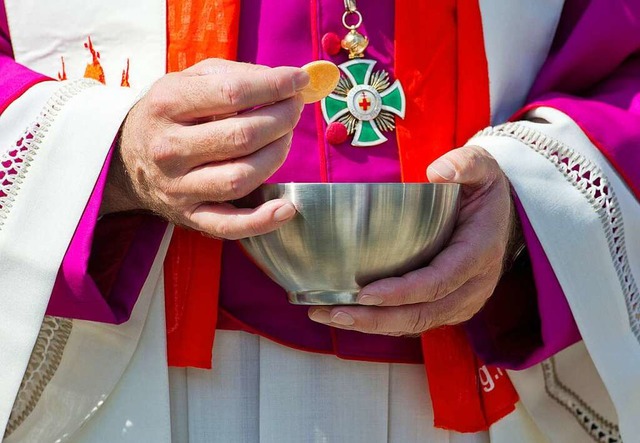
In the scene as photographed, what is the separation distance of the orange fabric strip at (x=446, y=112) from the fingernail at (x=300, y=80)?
1.29 feet

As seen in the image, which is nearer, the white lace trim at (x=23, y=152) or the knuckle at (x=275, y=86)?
the knuckle at (x=275, y=86)

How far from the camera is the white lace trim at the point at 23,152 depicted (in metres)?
1.58

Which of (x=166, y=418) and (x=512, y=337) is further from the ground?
(x=512, y=337)

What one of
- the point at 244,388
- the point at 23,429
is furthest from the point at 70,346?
the point at 244,388

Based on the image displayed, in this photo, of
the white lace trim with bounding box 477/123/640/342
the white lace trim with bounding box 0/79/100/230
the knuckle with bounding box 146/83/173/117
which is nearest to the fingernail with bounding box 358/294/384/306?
the knuckle with bounding box 146/83/173/117

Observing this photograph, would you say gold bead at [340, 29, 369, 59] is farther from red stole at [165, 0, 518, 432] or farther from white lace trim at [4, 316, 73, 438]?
white lace trim at [4, 316, 73, 438]

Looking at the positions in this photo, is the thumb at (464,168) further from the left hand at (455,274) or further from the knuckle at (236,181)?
the knuckle at (236,181)

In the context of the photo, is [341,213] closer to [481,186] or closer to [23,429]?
[481,186]

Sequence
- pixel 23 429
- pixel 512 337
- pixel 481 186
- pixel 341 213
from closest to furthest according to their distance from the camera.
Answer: pixel 341 213 → pixel 481 186 → pixel 23 429 → pixel 512 337

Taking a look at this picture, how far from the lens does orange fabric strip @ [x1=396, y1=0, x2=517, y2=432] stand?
1.70 meters

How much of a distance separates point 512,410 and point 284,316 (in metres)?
0.43

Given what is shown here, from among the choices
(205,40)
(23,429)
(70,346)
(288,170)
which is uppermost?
(205,40)

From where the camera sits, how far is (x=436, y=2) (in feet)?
5.74

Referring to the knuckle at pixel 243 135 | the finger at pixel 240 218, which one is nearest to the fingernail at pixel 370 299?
the finger at pixel 240 218
